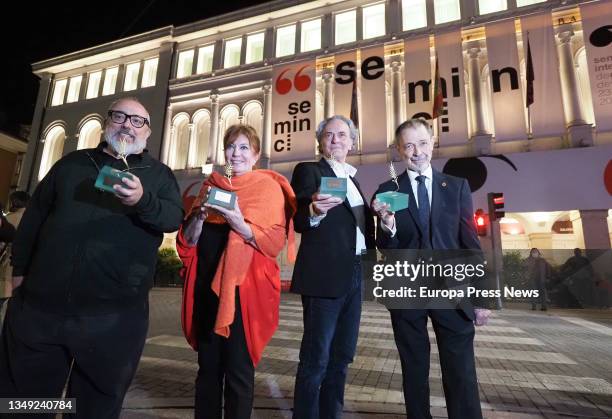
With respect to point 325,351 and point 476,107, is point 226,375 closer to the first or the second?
point 325,351

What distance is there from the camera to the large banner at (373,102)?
14.7 meters

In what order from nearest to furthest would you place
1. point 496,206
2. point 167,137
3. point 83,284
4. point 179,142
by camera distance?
point 83,284, point 496,206, point 167,137, point 179,142

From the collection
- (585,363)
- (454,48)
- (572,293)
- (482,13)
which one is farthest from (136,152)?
(482,13)

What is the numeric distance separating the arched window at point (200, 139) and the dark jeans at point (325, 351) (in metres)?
19.9

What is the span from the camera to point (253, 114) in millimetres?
20391

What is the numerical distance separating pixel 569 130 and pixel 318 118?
1054cm

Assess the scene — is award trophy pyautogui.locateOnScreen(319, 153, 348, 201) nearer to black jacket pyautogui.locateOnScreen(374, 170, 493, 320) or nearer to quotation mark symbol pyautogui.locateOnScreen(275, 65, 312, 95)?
black jacket pyautogui.locateOnScreen(374, 170, 493, 320)

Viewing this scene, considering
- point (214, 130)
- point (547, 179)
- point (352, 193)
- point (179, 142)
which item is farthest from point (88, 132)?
point (352, 193)

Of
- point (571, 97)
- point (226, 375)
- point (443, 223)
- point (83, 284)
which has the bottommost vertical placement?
point (226, 375)

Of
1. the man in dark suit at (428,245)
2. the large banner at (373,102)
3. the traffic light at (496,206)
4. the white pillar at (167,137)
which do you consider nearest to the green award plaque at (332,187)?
the man in dark suit at (428,245)

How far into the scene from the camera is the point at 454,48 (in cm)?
1410

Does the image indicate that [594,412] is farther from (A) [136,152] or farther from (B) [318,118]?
(B) [318,118]

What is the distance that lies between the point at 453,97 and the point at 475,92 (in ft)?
10.2

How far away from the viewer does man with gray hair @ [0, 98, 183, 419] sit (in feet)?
5.28
